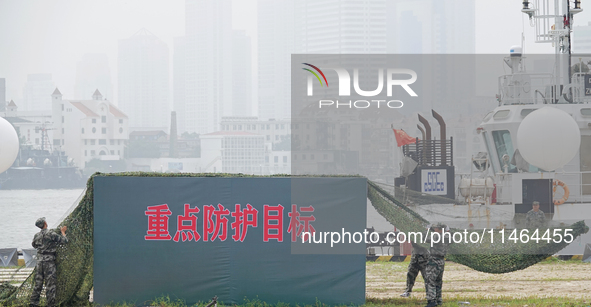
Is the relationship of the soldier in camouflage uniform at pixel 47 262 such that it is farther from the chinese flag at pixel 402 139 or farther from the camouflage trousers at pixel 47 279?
the chinese flag at pixel 402 139

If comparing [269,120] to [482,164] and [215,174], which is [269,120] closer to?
[482,164]

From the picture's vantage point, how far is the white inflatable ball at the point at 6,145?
11023 millimetres

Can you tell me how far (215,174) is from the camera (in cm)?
952

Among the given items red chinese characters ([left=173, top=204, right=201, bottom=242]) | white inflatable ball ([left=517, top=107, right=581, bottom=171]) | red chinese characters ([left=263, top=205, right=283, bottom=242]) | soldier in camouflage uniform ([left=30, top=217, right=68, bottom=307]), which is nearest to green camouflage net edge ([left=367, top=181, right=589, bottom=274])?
red chinese characters ([left=263, top=205, right=283, bottom=242])

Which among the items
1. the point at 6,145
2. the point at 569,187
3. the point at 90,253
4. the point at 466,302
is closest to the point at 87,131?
the point at 569,187

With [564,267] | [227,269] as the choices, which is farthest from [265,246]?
[564,267]

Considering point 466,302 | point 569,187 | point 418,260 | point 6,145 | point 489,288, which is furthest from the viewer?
point 569,187

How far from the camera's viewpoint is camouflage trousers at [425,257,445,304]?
884 centimetres

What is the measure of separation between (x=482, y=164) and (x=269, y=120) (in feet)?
396

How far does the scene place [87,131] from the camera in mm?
134250

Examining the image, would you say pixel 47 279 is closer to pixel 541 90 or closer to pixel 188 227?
pixel 188 227

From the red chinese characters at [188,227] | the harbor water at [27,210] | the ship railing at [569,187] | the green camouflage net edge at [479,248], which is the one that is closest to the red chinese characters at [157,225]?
the red chinese characters at [188,227]

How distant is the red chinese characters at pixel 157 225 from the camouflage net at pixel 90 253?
2.10 ft

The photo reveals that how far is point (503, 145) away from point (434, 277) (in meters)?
10.7
